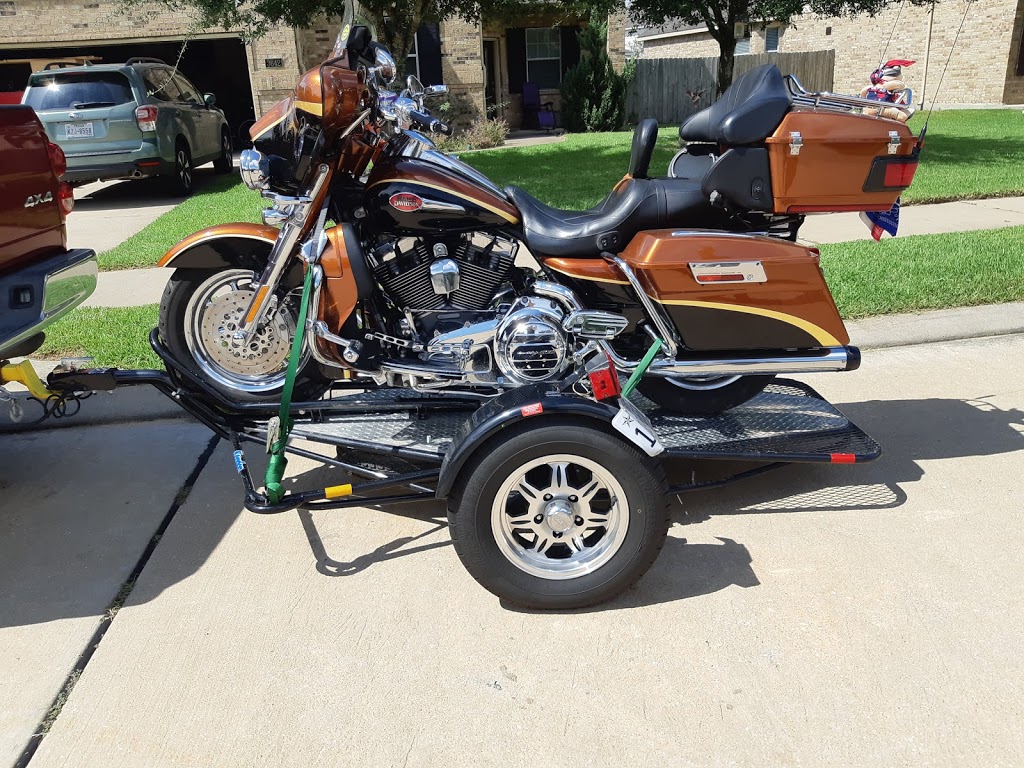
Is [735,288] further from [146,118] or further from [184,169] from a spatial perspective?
[184,169]

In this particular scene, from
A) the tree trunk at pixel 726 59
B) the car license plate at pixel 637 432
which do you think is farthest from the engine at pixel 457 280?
the tree trunk at pixel 726 59

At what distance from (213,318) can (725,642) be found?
284 cm

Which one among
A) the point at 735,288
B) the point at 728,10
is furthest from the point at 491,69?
the point at 735,288

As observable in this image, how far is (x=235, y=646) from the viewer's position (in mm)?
2865

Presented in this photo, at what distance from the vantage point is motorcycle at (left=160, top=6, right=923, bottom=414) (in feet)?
10.7

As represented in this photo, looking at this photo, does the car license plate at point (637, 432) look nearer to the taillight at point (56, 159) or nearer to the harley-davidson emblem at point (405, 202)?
the harley-davidson emblem at point (405, 202)

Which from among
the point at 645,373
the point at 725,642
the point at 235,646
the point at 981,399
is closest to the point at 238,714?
the point at 235,646

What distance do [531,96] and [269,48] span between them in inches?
281

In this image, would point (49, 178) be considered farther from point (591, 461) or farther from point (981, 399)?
point (981, 399)

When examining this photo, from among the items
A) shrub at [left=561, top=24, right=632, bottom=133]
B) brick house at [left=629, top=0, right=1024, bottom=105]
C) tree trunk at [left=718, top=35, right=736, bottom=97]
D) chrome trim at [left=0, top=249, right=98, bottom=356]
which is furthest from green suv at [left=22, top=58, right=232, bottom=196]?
brick house at [left=629, top=0, right=1024, bottom=105]

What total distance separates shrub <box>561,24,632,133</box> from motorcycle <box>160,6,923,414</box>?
17.6 m

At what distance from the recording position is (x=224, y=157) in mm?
15203

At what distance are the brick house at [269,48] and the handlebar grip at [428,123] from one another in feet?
44.2

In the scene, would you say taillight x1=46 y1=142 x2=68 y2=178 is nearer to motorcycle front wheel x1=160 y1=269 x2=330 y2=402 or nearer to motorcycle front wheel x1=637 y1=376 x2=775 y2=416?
motorcycle front wheel x1=160 y1=269 x2=330 y2=402
